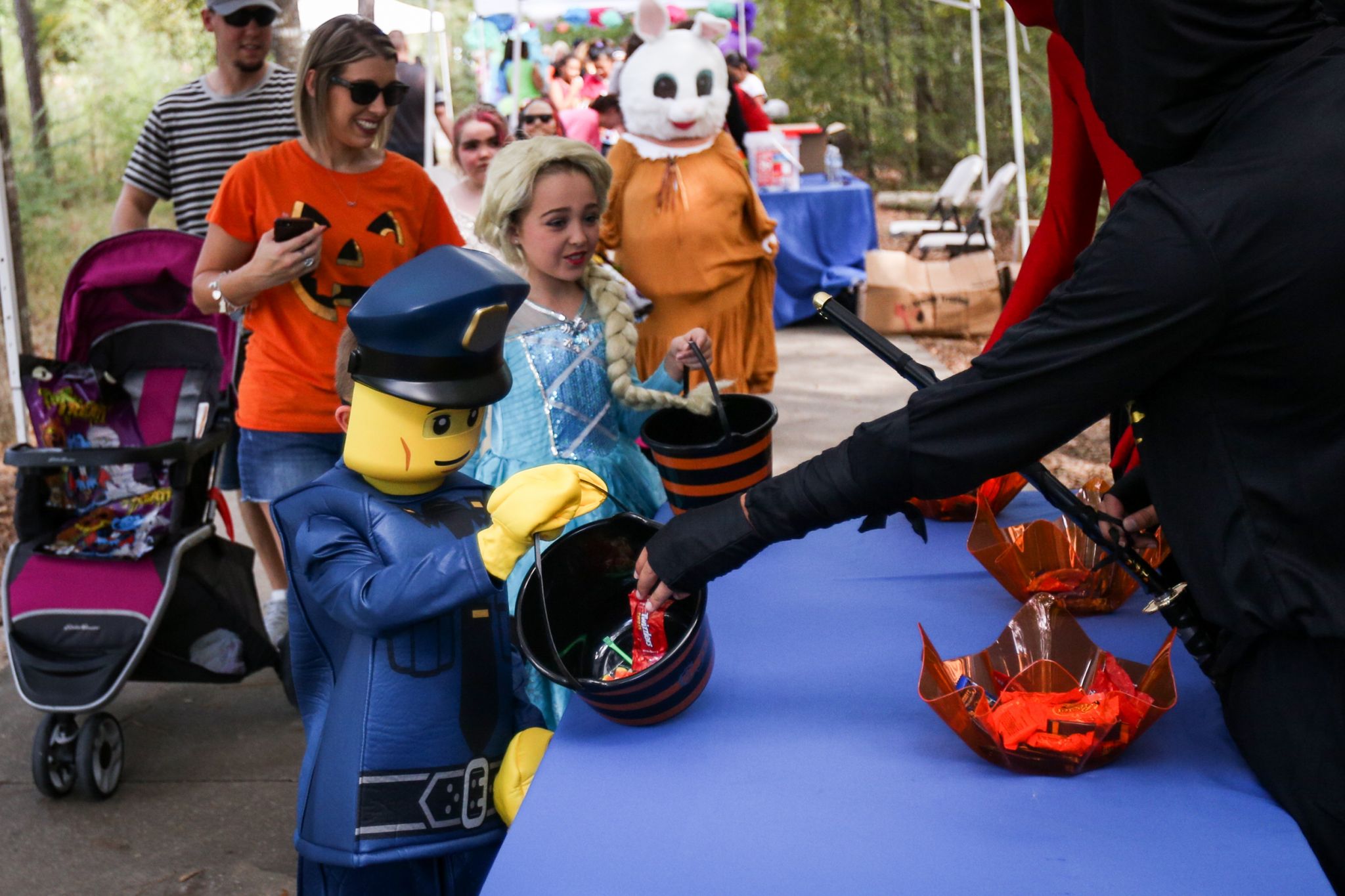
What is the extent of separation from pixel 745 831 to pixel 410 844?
608mm

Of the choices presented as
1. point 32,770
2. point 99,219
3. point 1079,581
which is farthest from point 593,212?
point 99,219

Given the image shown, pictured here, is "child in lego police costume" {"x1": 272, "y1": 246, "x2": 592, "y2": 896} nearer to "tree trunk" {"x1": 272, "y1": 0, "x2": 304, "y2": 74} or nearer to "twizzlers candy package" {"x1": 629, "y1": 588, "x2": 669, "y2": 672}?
"twizzlers candy package" {"x1": 629, "y1": 588, "x2": 669, "y2": 672}

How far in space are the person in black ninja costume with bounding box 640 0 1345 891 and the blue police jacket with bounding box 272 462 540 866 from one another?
2.07 ft

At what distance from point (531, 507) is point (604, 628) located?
14.8 inches

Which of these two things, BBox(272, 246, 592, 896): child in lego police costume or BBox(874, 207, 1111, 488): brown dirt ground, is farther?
BBox(874, 207, 1111, 488): brown dirt ground

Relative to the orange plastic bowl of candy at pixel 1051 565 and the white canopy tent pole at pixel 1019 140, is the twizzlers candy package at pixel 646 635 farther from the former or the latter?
the white canopy tent pole at pixel 1019 140

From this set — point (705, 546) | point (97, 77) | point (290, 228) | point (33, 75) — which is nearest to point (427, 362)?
point (705, 546)

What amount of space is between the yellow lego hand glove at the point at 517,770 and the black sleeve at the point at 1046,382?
1.67ft

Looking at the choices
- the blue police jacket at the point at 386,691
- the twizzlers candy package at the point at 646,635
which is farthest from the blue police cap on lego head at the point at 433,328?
the twizzlers candy package at the point at 646,635

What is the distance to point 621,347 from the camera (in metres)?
2.66

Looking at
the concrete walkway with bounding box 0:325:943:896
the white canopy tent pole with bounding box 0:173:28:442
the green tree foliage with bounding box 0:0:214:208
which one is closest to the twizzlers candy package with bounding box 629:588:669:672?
the concrete walkway with bounding box 0:325:943:896

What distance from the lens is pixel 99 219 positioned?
10.2m

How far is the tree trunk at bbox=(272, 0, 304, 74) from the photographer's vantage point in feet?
14.9

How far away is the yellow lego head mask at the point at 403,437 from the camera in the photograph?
1.76 meters
